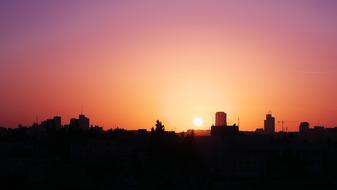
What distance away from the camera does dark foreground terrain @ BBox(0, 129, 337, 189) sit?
57656 mm

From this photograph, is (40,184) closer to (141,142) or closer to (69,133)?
(69,133)

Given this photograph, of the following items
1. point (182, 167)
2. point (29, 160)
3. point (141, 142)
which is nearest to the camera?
point (29, 160)

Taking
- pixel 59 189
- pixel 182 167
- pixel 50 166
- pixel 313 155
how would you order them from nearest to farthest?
1. pixel 59 189
2. pixel 50 166
3. pixel 182 167
4. pixel 313 155

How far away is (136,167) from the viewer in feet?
221

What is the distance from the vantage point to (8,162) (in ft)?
209

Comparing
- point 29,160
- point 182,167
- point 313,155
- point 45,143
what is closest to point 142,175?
point 182,167

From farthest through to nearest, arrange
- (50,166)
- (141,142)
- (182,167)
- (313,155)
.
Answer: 1. (313,155)
2. (141,142)
3. (182,167)
4. (50,166)

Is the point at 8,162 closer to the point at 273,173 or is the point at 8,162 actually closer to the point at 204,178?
the point at 204,178

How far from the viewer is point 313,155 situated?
10306cm

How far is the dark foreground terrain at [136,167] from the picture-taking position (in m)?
57.7

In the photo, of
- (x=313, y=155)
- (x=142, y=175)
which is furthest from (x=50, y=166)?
(x=313, y=155)

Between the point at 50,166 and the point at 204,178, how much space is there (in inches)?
708

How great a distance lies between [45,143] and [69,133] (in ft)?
22.9

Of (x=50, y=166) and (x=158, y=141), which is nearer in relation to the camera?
(x=50, y=166)
